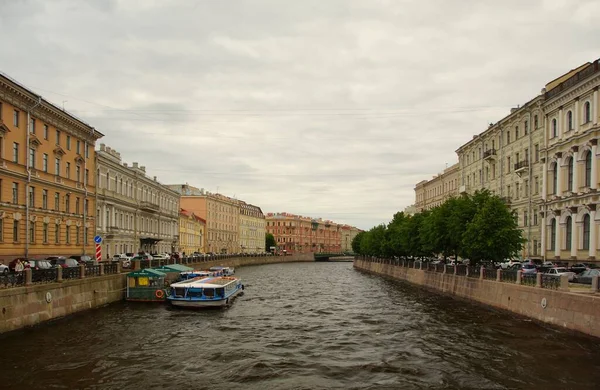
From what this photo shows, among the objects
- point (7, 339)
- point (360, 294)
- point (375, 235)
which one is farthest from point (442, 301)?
point (375, 235)

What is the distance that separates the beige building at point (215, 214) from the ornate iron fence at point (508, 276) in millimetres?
94252

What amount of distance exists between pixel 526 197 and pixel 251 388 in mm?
44649

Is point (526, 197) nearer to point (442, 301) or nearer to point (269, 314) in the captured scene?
point (442, 301)

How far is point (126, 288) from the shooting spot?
127 feet

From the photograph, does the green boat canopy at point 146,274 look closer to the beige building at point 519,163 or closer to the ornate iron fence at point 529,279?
the ornate iron fence at point 529,279

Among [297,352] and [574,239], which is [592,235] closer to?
[574,239]

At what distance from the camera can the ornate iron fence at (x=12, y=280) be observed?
23.2 metres

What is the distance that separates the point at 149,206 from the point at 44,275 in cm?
4726

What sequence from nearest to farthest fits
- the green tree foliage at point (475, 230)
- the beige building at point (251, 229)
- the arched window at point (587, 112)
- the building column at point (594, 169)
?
1. the green tree foliage at point (475, 230)
2. the building column at point (594, 169)
3. the arched window at point (587, 112)
4. the beige building at point (251, 229)


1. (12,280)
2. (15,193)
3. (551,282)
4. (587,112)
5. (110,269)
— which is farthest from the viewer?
(587,112)

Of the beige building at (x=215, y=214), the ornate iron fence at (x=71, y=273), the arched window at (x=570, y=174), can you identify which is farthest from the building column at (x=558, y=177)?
the beige building at (x=215, y=214)

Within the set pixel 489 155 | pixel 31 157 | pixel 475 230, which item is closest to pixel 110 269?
pixel 31 157

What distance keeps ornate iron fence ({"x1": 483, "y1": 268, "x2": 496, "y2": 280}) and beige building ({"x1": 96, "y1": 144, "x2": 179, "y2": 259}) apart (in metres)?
38.6

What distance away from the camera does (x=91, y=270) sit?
111 feet
